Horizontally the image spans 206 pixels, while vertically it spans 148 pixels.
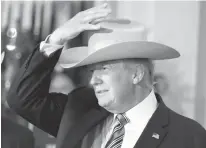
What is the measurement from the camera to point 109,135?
124cm

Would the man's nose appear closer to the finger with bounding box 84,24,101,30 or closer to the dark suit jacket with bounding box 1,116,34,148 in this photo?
the finger with bounding box 84,24,101,30

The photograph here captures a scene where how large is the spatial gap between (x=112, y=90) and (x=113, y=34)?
199 mm

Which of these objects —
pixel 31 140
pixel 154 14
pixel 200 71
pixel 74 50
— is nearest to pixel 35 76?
pixel 74 50

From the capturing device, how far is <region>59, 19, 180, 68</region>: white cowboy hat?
3.73 feet

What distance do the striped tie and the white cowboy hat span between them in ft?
0.75

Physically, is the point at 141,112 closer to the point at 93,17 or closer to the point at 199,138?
the point at 199,138

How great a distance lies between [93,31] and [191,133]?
504 mm

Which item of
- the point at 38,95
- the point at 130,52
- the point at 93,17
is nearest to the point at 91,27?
the point at 93,17

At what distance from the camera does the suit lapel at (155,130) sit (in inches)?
44.9

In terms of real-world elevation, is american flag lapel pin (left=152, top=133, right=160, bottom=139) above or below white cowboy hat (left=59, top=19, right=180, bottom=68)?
below

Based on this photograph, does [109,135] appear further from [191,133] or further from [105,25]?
[105,25]

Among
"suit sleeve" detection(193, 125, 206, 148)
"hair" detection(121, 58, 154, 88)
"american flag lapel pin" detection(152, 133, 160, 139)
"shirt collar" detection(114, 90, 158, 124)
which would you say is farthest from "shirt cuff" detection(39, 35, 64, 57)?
"suit sleeve" detection(193, 125, 206, 148)

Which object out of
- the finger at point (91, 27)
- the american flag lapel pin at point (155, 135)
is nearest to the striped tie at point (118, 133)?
the american flag lapel pin at point (155, 135)

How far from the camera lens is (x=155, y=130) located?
1.16 m
